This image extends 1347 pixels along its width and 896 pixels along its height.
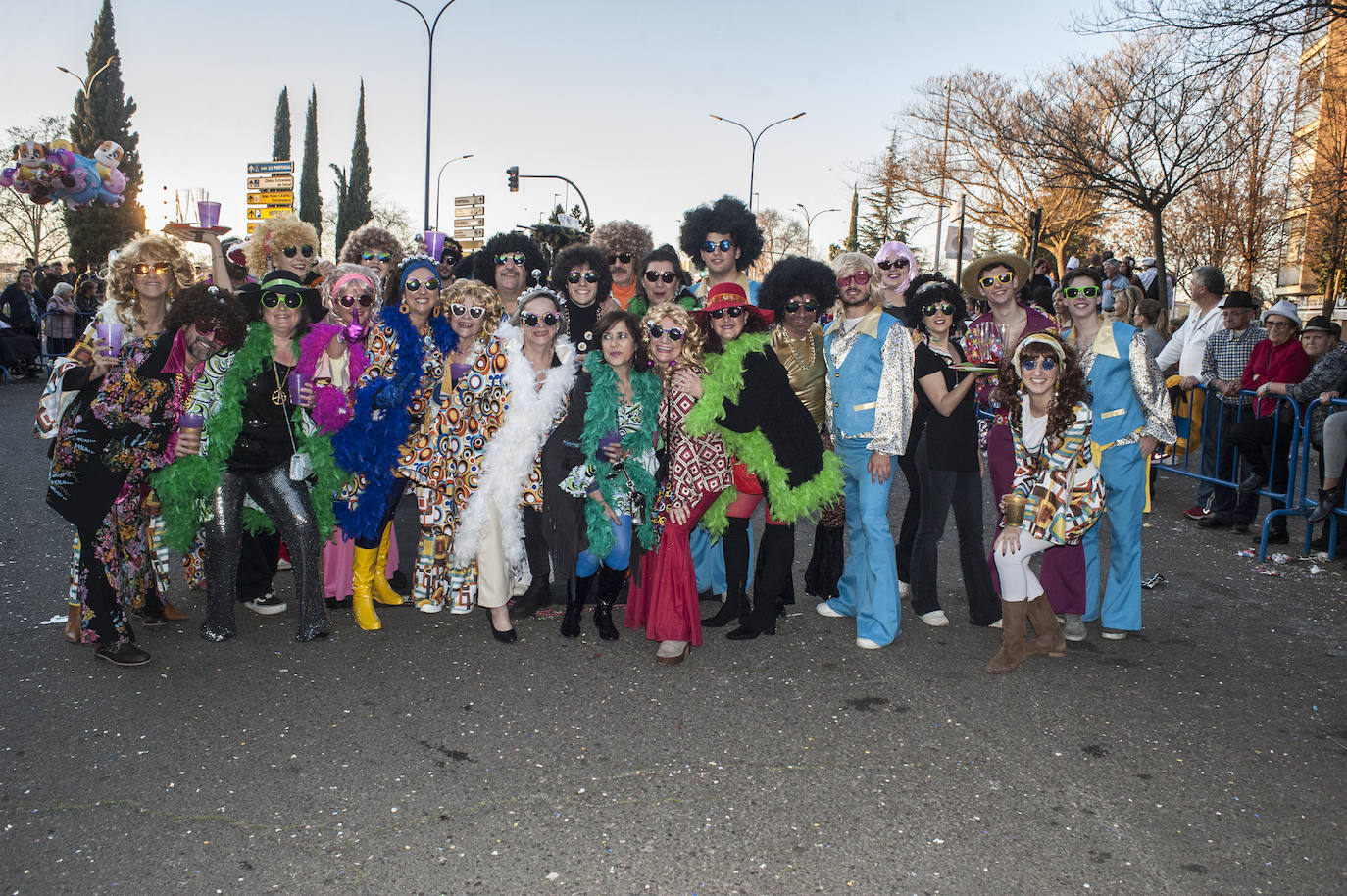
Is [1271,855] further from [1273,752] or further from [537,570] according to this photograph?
[537,570]

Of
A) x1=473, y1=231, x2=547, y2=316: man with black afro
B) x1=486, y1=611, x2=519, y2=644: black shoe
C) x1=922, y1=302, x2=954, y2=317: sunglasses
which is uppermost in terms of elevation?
x1=473, y1=231, x2=547, y2=316: man with black afro

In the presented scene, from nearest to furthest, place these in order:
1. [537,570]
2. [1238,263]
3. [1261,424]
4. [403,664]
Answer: [403,664]
[537,570]
[1261,424]
[1238,263]

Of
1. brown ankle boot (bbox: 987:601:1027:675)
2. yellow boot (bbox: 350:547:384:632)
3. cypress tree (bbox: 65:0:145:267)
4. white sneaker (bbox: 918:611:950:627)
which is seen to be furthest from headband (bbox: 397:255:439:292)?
cypress tree (bbox: 65:0:145:267)

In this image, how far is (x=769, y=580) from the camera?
16.3 feet

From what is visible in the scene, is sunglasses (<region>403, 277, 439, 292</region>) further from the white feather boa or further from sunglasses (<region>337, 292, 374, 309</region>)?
the white feather boa

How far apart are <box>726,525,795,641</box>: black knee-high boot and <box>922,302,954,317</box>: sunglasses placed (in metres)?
1.36

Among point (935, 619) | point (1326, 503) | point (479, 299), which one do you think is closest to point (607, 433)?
point (479, 299)

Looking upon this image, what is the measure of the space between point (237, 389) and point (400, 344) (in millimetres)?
820

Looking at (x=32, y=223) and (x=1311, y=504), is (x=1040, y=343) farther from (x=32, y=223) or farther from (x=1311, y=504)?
(x=32, y=223)

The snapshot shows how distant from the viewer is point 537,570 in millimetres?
5434

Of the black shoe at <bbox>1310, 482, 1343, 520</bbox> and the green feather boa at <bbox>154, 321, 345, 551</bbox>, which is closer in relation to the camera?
the green feather boa at <bbox>154, 321, 345, 551</bbox>

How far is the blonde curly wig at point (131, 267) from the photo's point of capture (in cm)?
484

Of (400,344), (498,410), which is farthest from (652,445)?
(400,344)

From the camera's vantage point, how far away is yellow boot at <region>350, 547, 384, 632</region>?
199 inches
